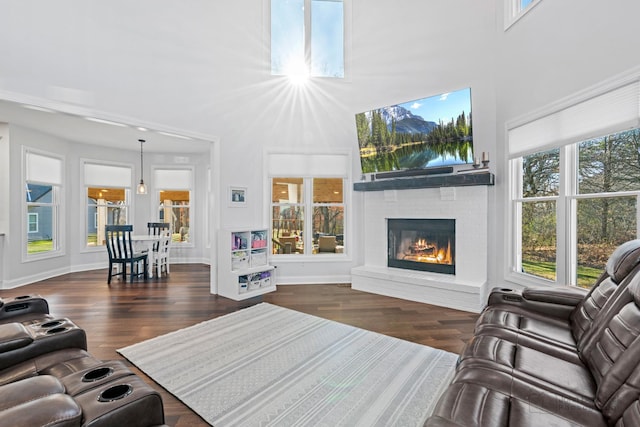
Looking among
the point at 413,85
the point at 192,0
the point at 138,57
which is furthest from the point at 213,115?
the point at 413,85

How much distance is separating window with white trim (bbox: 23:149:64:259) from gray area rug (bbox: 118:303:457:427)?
4543 mm

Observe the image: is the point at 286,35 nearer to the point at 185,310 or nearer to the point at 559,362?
the point at 185,310

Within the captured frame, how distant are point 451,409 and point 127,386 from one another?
1209 millimetres

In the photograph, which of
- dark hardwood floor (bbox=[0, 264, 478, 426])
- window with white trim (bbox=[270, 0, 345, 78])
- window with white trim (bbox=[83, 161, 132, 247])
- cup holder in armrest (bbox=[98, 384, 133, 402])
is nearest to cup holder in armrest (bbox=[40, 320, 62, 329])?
dark hardwood floor (bbox=[0, 264, 478, 426])

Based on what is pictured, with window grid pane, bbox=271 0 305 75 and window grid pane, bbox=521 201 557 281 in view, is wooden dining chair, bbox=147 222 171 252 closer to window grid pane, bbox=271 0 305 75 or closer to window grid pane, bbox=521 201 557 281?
window grid pane, bbox=271 0 305 75

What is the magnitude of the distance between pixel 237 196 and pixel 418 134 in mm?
2951

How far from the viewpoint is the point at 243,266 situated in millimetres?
4602

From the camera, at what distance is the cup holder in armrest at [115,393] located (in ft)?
3.36

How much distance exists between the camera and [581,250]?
2.88m

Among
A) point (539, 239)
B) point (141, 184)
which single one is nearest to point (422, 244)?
point (539, 239)

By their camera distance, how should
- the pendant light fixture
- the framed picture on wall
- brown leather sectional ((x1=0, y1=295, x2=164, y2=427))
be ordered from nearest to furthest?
brown leather sectional ((x1=0, y1=295, x2=164, y2=427)) → the framed picture on wall → the pendant light fixture

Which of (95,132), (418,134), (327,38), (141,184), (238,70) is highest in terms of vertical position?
(327,38)

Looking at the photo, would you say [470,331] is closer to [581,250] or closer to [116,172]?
[581,250]

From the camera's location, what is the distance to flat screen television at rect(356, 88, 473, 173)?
387 cm
